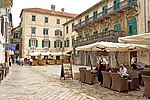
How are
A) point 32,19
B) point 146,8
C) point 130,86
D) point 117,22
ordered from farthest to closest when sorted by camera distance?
point 32,19
point 117,22
point 146,8
point 130,86

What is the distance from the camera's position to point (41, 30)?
4716 centimetres

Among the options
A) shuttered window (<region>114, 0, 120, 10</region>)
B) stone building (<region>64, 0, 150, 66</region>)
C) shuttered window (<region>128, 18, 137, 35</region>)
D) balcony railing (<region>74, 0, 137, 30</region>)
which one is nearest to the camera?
stone building (<region>64, 0, 150, 66</region>)

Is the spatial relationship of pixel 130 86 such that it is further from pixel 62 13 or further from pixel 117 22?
pixel 62 13

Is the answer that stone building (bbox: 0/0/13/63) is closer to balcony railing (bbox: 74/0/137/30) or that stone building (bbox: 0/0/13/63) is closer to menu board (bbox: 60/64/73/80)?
menu board (bbox: 60/64/73/80)

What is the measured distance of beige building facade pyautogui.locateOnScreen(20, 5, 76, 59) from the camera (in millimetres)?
45656

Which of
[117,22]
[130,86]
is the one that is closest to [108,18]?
[117,22]

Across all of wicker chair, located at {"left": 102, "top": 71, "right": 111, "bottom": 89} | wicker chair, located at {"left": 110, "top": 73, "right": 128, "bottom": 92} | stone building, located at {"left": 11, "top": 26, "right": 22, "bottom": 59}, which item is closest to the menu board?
wicker chair, located at {"left": 102, "top": 71, "right": 111, "bottom": 89}

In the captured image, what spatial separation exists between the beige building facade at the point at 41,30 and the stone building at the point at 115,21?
44.8 ft

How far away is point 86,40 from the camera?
31547 millimetres

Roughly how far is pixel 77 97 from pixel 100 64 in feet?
11.9

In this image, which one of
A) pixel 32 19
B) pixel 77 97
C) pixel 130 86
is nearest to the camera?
pixel 77 97

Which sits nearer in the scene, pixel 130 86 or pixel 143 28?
pixel 130 86

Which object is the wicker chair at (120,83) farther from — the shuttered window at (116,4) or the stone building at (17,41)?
the stone building at (17,41)

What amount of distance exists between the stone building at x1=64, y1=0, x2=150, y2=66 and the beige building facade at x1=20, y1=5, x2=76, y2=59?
13661mm
